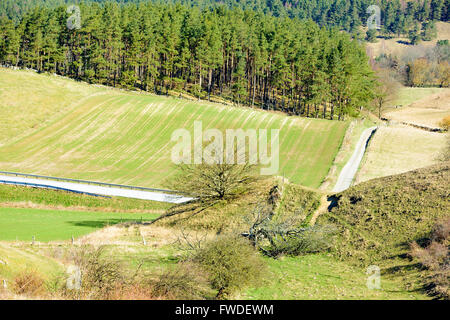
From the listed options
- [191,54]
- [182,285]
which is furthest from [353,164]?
[191,54]

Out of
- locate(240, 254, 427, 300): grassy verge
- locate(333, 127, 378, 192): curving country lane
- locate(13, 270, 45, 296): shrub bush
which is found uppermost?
locate(13, 270, 45, 296): shrub bush

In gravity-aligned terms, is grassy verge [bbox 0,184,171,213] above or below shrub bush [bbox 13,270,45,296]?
below

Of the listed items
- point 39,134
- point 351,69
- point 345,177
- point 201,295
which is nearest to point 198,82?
point 351,69

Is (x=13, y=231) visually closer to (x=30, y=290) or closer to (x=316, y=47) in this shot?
(x=30, y=290)

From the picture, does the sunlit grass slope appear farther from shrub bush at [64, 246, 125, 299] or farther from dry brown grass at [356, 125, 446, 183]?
shrub bush at [64, 246, 125, 299]

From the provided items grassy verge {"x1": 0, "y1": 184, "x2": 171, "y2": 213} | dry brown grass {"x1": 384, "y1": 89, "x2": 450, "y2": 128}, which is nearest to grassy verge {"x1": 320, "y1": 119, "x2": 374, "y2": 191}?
grassy verge {"x1": 0, "y1": 184, "x2": 171, "y2": 213}
